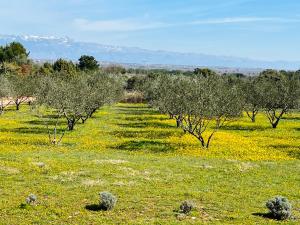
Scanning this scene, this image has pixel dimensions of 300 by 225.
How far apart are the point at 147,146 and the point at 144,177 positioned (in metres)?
15.7

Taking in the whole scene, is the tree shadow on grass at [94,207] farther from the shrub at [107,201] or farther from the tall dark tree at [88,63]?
the tall dark tree at [88,63]

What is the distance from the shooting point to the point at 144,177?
27281 mm

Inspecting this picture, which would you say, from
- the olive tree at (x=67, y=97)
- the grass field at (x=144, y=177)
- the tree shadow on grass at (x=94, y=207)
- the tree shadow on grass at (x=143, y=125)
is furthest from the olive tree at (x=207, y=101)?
the tree shadow on grass at (x=94, y=207)

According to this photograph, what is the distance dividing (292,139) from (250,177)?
25253 millimetres

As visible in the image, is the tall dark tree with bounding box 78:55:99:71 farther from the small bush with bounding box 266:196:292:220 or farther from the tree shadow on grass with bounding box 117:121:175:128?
the small bush with bounding box 266:196:292:220

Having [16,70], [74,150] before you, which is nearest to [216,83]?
[74,150]

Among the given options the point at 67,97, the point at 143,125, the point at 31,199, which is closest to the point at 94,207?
the point at 31,199

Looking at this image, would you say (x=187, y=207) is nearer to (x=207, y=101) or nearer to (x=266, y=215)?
(x=266, y=215)

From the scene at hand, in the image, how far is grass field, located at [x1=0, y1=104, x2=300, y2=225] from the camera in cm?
1906

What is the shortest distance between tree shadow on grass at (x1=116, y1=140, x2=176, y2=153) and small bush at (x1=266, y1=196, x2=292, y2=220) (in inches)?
849

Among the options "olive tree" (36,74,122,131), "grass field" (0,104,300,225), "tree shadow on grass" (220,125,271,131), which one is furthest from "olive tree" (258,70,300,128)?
"olive tree" (36,74,122,131)

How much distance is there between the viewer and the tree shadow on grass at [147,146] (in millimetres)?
41125

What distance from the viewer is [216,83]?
154 feet

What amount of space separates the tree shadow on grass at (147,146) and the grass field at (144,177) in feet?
0.33
